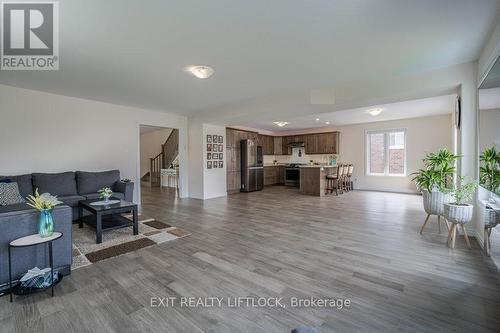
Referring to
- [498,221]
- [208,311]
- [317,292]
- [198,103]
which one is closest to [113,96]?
[198,103]

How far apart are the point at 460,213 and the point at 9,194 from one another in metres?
6.65

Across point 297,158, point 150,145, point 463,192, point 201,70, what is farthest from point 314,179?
point 150,145

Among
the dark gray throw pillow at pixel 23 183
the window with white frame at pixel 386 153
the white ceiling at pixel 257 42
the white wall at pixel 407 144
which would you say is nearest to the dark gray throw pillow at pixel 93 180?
the dark gray throw pillow at pixel 23 183

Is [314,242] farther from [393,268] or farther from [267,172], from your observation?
[267,172]

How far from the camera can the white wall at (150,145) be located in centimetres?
1045

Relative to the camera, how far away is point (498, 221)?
2.39 meters

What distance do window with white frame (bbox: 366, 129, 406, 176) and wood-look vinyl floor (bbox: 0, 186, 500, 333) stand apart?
466 centimetres

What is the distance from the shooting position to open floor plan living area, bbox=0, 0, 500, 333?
184cm

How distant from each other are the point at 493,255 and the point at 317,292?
88.7 inches

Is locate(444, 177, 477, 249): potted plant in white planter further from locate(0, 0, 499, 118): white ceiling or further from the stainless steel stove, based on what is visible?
the stainless steel stove

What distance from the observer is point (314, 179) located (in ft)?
24.4

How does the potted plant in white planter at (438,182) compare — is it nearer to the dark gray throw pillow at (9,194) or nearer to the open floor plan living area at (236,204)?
the open floor plan living area at (236,204)

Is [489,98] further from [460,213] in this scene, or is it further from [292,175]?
[292,175]

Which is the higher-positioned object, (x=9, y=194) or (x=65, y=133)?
(x=65, y=133)
